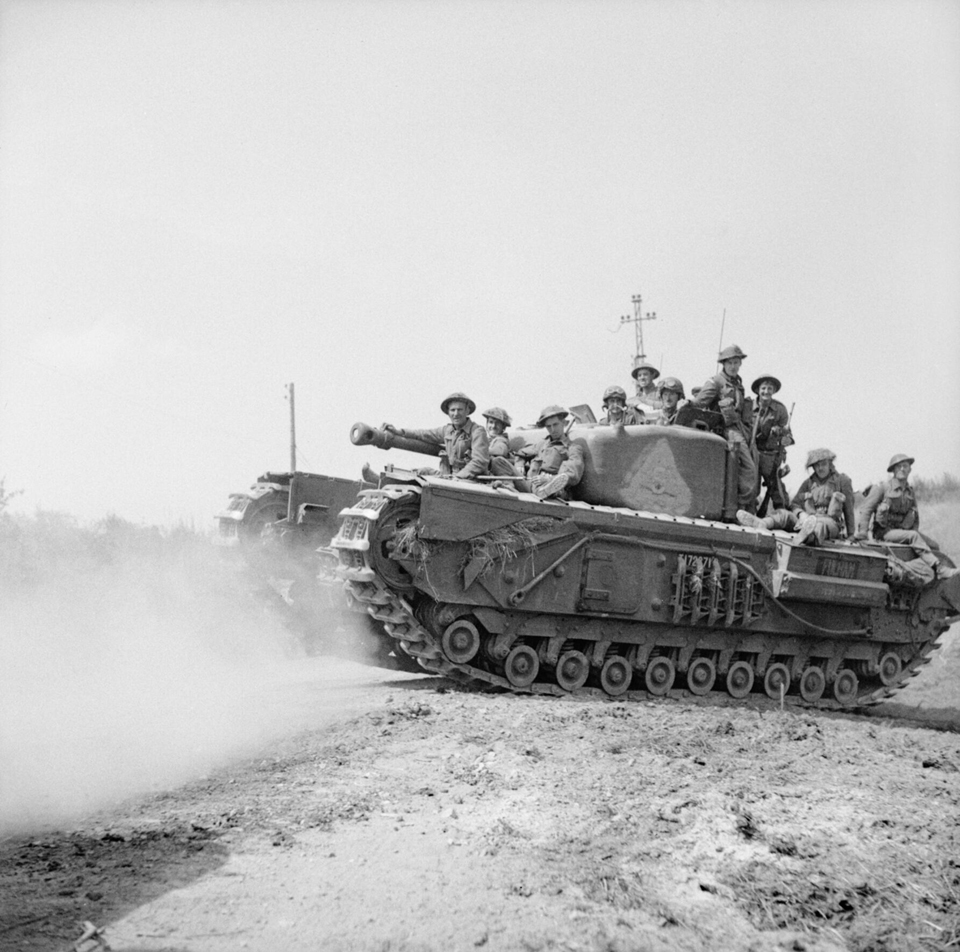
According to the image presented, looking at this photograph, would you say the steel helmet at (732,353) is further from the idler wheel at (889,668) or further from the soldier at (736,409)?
the idler wheel at (889,668)

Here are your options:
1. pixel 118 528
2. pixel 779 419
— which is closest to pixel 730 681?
pixel 779 419

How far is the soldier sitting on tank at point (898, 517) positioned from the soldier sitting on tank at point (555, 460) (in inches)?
188

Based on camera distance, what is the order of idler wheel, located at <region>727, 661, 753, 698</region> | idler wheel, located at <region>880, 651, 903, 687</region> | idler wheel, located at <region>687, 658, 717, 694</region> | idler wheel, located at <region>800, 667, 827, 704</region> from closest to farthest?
idler wheel, located at <region>687, 658, 717, 694</region>, idler wheel, located at <region>727, 661, 753, 698</region>, idler wheel, located at <region>800, 667, 827, 704</region>, idler wheel, located at <region>880, 651, 903, 687</region>

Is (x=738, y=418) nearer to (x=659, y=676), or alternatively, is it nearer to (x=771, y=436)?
(x=771, y=436)

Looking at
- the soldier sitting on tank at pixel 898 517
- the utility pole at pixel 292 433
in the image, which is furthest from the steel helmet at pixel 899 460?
the utility pole at pixel 292 433

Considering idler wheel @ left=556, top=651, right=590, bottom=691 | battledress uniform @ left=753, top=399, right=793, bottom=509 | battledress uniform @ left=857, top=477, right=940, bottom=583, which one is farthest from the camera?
battledress uniform @ left=857, top=477, right=940, bottom=583

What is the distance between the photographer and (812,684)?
1326cm

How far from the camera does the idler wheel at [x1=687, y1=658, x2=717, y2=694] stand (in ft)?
39.9

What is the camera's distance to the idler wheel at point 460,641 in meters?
10.5

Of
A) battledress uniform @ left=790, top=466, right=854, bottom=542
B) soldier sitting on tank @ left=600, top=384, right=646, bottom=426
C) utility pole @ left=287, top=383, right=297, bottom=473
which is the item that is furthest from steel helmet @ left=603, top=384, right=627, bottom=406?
utility pole @ left=287, top=383, right=297, bottom=473

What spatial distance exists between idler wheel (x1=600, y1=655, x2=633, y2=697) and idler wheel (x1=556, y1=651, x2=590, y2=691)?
0.25 metres

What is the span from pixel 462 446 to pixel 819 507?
4.98 m

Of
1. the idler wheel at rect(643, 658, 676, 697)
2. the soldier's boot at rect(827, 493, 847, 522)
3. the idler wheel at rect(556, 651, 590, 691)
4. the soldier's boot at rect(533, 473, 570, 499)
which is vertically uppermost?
the soldier's boot at rect(533, 473, 570, 499)

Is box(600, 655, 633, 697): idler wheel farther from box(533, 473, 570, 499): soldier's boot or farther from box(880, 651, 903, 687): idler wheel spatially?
box(880, 651, 903, 687): idler wheel
